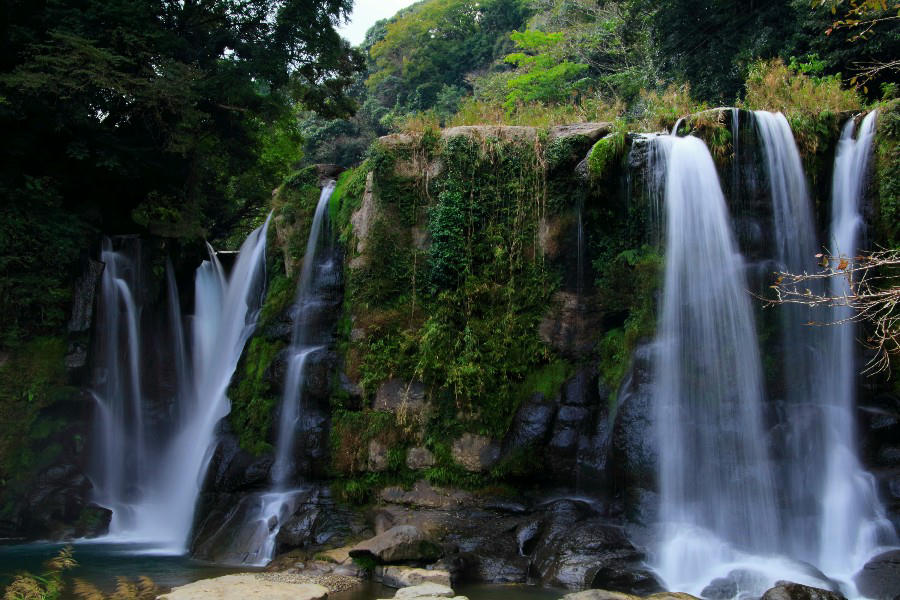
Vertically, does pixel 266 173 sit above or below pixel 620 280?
above

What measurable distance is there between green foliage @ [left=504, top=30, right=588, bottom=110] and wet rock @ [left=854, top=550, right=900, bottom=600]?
1690cm

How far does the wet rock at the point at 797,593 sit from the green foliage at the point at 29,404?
12352 millimetres

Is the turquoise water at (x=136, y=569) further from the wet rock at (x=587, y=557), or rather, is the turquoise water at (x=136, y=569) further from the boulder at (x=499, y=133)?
the boulder at (x=499, y=133)

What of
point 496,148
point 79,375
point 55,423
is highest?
point 496,148

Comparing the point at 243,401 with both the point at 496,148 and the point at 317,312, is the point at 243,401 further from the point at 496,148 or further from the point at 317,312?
the point at 496,148

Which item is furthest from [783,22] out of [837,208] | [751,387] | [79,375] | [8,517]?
[8,517]

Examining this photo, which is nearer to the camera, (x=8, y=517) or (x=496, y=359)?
(x=496, y=359)

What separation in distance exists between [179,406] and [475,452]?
24.8 feet

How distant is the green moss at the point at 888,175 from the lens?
32.4ft

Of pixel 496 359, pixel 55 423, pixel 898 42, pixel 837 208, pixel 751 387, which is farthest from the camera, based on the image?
pixel 898 42

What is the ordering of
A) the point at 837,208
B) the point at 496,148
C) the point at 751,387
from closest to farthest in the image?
1. the point at 751,387
2. the point at 837,208
3. the point at 496,148

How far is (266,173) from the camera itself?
20656 mm

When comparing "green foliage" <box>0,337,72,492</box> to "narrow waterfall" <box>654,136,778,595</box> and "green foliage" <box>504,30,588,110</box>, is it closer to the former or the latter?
"narrow waterfall" <box>654,136,778,595</box>

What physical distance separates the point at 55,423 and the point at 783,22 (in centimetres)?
1830
